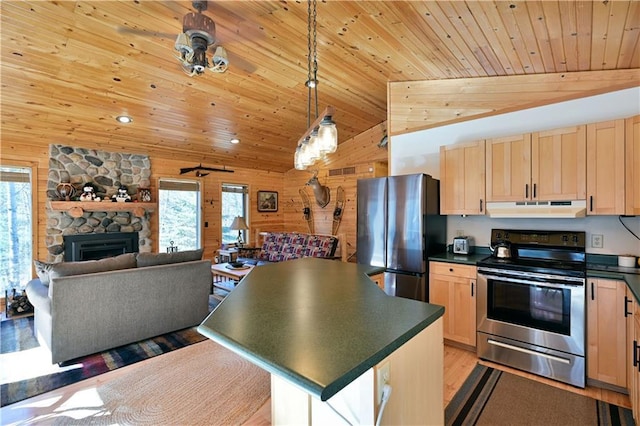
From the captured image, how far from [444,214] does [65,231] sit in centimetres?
550

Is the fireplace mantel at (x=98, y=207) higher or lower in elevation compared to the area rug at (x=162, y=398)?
higher

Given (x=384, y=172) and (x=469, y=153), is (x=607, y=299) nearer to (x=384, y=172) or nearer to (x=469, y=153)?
(x=469, y=153)

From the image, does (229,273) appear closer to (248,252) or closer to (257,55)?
(248,252)

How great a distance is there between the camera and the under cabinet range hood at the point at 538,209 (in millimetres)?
2625

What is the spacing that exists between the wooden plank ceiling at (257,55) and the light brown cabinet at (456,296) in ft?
6.01

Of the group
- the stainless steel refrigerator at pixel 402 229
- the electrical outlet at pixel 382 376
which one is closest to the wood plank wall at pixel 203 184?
the stainless steel refrigerator at pixel 402 229

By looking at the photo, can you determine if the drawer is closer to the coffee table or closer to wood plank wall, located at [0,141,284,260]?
the coffee table

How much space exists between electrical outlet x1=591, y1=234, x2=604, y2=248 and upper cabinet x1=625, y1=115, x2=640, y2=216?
0.42 meters

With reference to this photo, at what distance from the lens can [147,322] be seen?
131 inches

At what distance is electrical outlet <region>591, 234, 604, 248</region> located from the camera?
2746mm

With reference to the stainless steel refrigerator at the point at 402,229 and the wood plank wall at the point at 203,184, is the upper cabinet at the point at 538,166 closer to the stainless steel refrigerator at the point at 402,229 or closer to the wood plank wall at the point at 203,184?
the stainless steel refrigerator at the point at 402,229

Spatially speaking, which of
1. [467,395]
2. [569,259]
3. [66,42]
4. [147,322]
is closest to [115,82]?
[66,42]

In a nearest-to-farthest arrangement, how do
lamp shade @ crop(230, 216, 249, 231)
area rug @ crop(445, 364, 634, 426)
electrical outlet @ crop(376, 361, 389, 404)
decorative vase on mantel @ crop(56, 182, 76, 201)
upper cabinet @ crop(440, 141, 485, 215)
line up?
electrical outlet @ crop(376, 361, 389, 404)
area rug @ crop(445, 364, 634, 426)
upper cabinet @ crop(440, 141, 485, 215)
decorative vase on mantel @ crop(56, 182, 76, 201)
lamp shade @ crop(230, 216, 249, 231)

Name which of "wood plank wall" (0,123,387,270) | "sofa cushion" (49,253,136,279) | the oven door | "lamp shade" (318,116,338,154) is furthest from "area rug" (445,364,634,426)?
"wood plank wall" (0,123,387,270)
